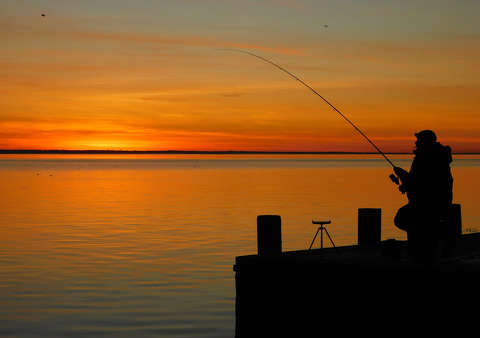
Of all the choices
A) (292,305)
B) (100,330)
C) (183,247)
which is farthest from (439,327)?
(183,247)

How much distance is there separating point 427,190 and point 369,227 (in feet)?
10.9

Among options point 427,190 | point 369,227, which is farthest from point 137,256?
point 427,190

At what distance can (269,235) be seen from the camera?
1318cm

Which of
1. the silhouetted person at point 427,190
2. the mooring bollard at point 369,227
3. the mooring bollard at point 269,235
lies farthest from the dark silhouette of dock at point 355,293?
the mooring bollard at point 369,227

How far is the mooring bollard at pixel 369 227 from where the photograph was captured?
14.3 meters

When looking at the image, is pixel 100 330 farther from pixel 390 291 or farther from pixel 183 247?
pixel 183 247

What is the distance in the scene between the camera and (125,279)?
20.4 meters

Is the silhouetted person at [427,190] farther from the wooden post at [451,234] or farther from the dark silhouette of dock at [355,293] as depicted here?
the wooden post at [451,234]

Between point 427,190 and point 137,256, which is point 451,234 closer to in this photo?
point 427,190

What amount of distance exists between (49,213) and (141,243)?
1480cm

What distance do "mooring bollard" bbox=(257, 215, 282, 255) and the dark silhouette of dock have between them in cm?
2

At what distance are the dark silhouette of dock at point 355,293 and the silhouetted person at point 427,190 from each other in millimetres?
503

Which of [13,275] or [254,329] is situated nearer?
[254,329]

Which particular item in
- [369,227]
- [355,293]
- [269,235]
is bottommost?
[355,293]
